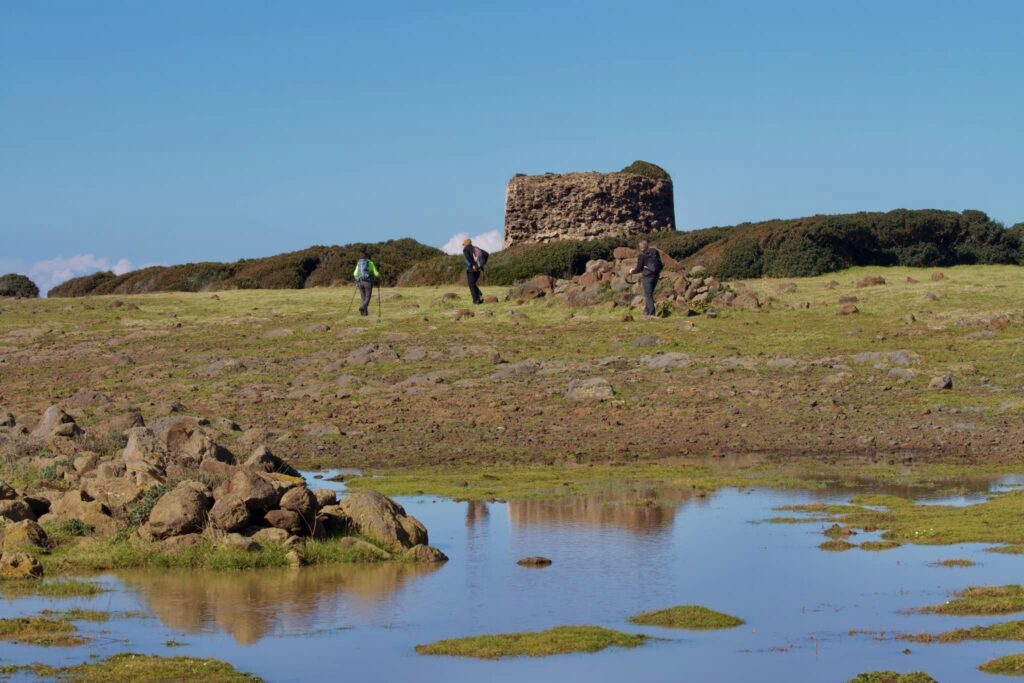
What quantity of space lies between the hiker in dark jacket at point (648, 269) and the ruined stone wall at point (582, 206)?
2542cm

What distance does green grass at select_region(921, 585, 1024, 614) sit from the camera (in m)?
11.9

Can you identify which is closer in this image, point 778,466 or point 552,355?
point 778,466

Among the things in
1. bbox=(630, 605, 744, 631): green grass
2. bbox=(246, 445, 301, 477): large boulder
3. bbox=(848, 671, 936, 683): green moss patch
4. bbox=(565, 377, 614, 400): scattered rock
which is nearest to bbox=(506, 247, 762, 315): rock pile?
bbox=(565, 377, 614, 400): scattered rock

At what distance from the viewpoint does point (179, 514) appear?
595 inches

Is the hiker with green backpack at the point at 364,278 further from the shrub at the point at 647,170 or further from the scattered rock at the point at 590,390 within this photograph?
the shrub at the point at 647,170

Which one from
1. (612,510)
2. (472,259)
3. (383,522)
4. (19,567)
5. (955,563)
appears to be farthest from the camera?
(472,259)

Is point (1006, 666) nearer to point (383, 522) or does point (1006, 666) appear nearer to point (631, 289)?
point (383, 522)

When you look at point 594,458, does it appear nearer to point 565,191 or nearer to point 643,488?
point 643,488

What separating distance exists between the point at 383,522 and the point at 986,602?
21.1 ft

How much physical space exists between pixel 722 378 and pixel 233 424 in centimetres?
973

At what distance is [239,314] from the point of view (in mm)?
42906

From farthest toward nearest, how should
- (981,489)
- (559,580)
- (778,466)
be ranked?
(778,466), (981,489), (559,580)

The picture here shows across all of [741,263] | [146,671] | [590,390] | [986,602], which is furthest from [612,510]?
[741,263]

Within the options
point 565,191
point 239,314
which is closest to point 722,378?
point 239,314
